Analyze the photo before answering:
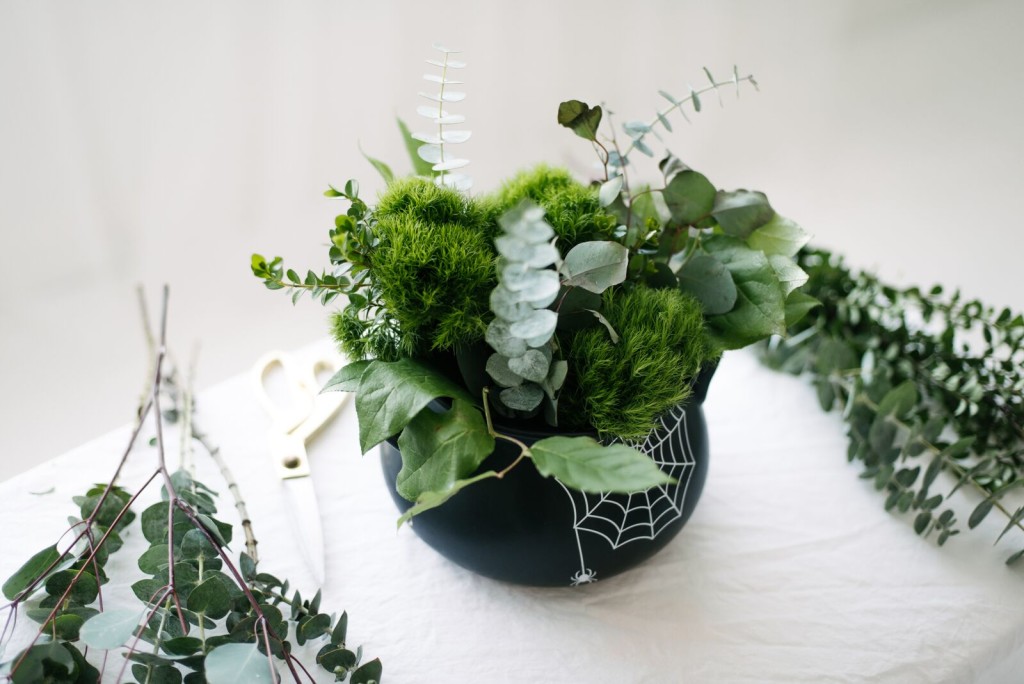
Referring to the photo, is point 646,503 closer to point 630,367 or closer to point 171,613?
point 630,367

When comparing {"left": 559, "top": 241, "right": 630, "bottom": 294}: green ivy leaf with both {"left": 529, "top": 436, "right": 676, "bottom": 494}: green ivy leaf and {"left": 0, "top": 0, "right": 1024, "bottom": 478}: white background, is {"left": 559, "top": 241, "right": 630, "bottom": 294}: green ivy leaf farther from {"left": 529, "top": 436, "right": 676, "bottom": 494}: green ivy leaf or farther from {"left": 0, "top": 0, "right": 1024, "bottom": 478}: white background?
{"left": 0, "top": 0, "right": 1024, "bottom": 478}: white background

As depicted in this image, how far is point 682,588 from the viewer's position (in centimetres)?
51

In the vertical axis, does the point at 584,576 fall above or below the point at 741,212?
below

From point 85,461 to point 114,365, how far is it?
0.42 metres

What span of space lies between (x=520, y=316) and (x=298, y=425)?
0.31 m

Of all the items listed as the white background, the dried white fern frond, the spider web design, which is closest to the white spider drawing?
the spider web design

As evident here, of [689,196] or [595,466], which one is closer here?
[595,466]

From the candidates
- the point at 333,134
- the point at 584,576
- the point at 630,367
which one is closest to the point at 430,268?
the point at 630,367

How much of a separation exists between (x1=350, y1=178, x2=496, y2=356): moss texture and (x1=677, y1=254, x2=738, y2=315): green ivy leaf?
0.12m

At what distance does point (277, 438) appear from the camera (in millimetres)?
593

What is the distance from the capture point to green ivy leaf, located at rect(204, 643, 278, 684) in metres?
0.35

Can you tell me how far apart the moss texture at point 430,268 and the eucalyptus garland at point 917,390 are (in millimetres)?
314

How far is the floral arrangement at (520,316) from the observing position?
347 mm

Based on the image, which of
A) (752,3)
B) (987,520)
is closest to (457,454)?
(987,520)
